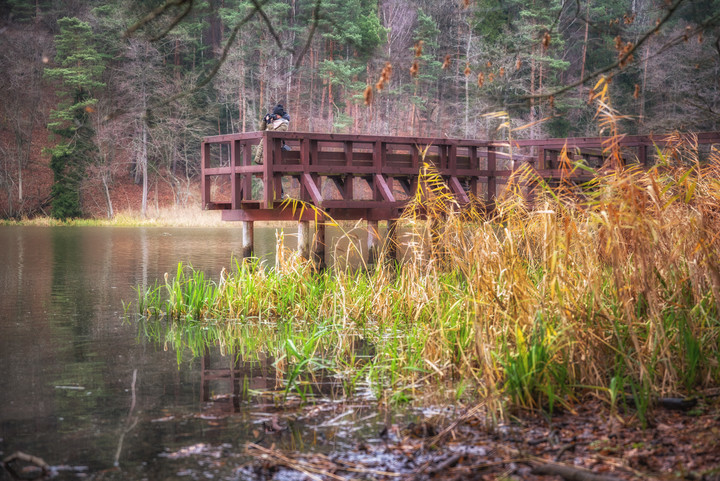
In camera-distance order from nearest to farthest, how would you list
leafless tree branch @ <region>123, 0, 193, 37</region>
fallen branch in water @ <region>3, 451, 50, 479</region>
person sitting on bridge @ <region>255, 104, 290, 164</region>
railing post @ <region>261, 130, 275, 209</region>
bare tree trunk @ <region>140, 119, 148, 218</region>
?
leafless tree branch @ <region>123, 0, 193, 37</region> < fallen branch in water @ <region>3, 451, 50, 479</region> < railing post @ <region>261, 130, 275, 209</region> < person sitting on bridge @ <region>255, 104, 290, 164</region> < bare tree trunk @ <region>140, 119, 148, 218</region>

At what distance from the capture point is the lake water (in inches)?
176

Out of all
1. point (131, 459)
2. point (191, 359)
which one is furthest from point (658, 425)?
point (191, 359)

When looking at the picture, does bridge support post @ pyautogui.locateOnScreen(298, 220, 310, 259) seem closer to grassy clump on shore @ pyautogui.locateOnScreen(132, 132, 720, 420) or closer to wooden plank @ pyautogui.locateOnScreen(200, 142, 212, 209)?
wooden plank @ pyautogui.locateOnScreen(200, 142, 212, 209)

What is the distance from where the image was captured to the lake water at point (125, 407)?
4473 mm

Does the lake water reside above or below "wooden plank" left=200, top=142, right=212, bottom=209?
below

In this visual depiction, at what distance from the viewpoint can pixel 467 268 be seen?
641 centimetres

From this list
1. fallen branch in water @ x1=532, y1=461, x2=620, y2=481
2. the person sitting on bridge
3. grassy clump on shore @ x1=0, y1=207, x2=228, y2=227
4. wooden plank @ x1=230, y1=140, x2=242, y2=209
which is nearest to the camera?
fallen branch in water @ x1=532, y1=461, x2=620, y2=481

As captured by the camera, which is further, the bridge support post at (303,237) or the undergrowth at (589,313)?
the bridge support post at (303,237)

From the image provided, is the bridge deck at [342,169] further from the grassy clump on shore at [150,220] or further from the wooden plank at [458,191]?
the grassy clump on shore at [150,220]

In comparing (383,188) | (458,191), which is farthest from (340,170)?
(458,191)

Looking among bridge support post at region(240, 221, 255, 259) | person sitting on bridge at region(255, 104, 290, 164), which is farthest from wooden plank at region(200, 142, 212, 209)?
person sitting on bridge at region(255, 104, 290, 164)

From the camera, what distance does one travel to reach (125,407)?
5.66m

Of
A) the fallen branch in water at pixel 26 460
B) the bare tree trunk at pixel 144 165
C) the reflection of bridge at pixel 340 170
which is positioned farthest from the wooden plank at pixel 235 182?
the bare tree trunk at pixel 144 165

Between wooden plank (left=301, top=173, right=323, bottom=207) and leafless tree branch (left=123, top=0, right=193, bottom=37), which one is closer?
leafless tree branch (left=123, top=0, right=193, bottom=37)
